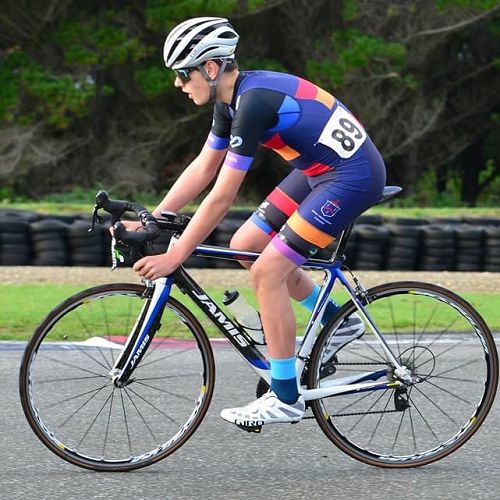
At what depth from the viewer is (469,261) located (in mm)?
14641

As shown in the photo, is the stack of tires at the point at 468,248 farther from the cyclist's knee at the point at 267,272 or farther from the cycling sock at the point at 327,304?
the cyclist's knee at the point at 267,272

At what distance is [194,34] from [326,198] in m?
0.88

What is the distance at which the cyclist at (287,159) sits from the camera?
438cm

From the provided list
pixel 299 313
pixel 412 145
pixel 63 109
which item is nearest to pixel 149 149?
pixel 63 109

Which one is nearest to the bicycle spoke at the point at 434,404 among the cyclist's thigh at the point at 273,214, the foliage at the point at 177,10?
the cyclist's thigh at the point at 273,214

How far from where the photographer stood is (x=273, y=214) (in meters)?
4.92

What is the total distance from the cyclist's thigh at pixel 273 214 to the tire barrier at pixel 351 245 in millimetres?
7796

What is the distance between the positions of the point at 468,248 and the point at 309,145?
1038cm

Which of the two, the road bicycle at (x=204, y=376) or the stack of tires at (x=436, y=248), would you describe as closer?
the road bicycle at (x=204, y=376)

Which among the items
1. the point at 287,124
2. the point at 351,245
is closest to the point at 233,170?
the point at 287,124

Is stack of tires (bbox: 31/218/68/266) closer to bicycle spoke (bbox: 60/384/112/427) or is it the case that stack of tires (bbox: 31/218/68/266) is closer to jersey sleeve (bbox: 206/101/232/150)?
bicycle spoke (bbox: 60/384/112/427)

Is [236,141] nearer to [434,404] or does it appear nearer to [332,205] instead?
[332,205]

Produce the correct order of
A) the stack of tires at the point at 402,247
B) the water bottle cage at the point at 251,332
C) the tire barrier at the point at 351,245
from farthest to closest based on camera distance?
the stack of tires at the point at 402,247 < the tire barrier at the point at 351,245 < the water bottle cage at the point at 251,332

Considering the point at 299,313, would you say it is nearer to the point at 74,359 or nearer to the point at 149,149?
the point at 74,359
